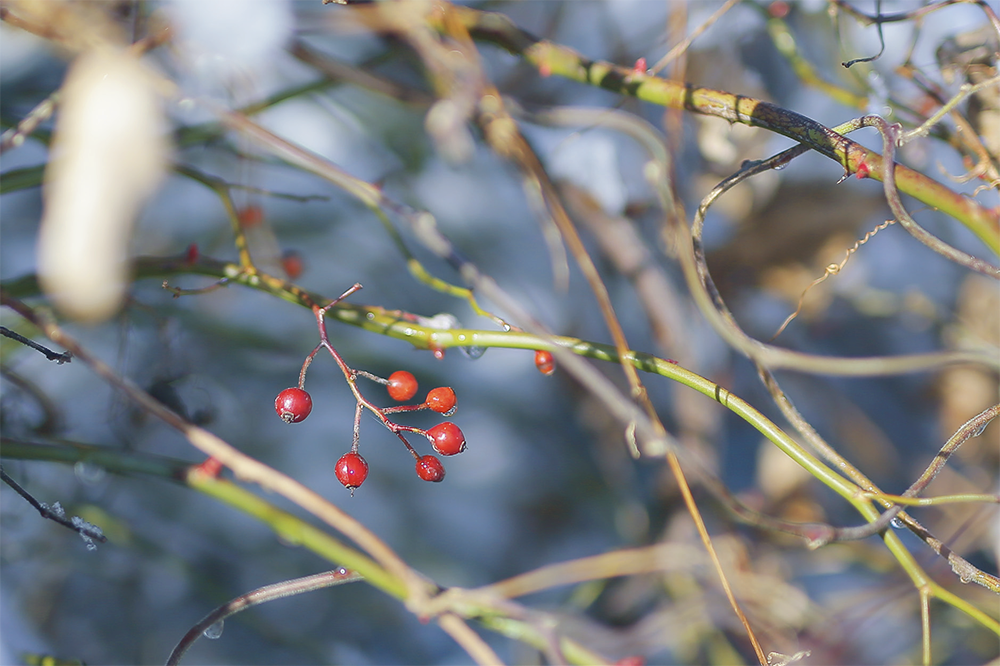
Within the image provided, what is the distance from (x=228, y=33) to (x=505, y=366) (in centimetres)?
54

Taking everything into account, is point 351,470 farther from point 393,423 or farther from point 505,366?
point 505,366

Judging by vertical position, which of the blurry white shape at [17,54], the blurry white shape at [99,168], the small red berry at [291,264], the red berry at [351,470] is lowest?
the red berry at [351,470]

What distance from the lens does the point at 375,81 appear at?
28.1 inches

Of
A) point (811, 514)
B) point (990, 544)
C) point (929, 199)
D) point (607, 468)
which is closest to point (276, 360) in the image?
point (607, 468)

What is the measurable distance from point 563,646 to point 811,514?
2.27ft

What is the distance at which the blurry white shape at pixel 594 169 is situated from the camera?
822 mm

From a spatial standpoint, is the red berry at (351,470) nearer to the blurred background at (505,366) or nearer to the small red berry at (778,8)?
the blurred background at (505,366)

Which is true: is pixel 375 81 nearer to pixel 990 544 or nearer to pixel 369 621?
pixel 369 621

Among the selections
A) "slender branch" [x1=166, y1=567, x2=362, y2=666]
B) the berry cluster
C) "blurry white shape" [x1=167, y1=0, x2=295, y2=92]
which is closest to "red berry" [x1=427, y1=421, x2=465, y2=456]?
the berry cluster

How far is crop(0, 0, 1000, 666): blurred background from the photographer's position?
0.68 meters

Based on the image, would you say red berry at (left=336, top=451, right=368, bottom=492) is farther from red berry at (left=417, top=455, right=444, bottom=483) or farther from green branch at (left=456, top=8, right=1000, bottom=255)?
green branch at (left=456, top=8, right=1000, bottom=255)

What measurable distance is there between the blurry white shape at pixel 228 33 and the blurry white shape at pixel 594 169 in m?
0.38

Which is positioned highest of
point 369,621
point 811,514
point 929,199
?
point 929,199

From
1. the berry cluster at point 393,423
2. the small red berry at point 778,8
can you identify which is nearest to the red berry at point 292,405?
the berry cluster at point 393,423
